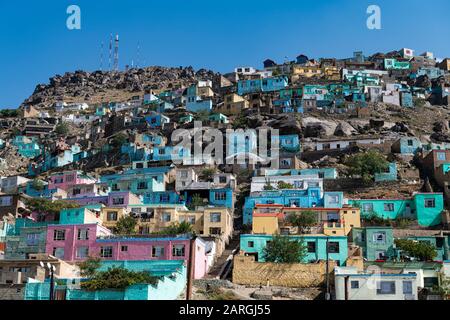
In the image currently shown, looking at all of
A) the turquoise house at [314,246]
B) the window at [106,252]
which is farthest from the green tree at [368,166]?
the window at [106,252]

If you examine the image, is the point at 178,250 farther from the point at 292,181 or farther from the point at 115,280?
the point at 292,181

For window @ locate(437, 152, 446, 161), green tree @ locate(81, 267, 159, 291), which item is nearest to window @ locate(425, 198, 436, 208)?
window @ locate(437, 152, 446, 161)

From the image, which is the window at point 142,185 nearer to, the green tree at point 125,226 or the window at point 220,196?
→ the window at point 220,196

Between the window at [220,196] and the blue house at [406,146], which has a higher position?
the blue house at [406,146]

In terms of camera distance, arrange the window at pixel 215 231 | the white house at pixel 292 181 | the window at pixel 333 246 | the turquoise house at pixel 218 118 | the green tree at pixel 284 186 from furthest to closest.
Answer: the turquoise house at pixel 218 118, the white house at pixel 292 181, the green tree at pixel 284 186, the window at pixel 215 231, the window at pixel 333 246

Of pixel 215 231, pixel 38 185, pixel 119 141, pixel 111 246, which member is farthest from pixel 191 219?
pixel 119 141
